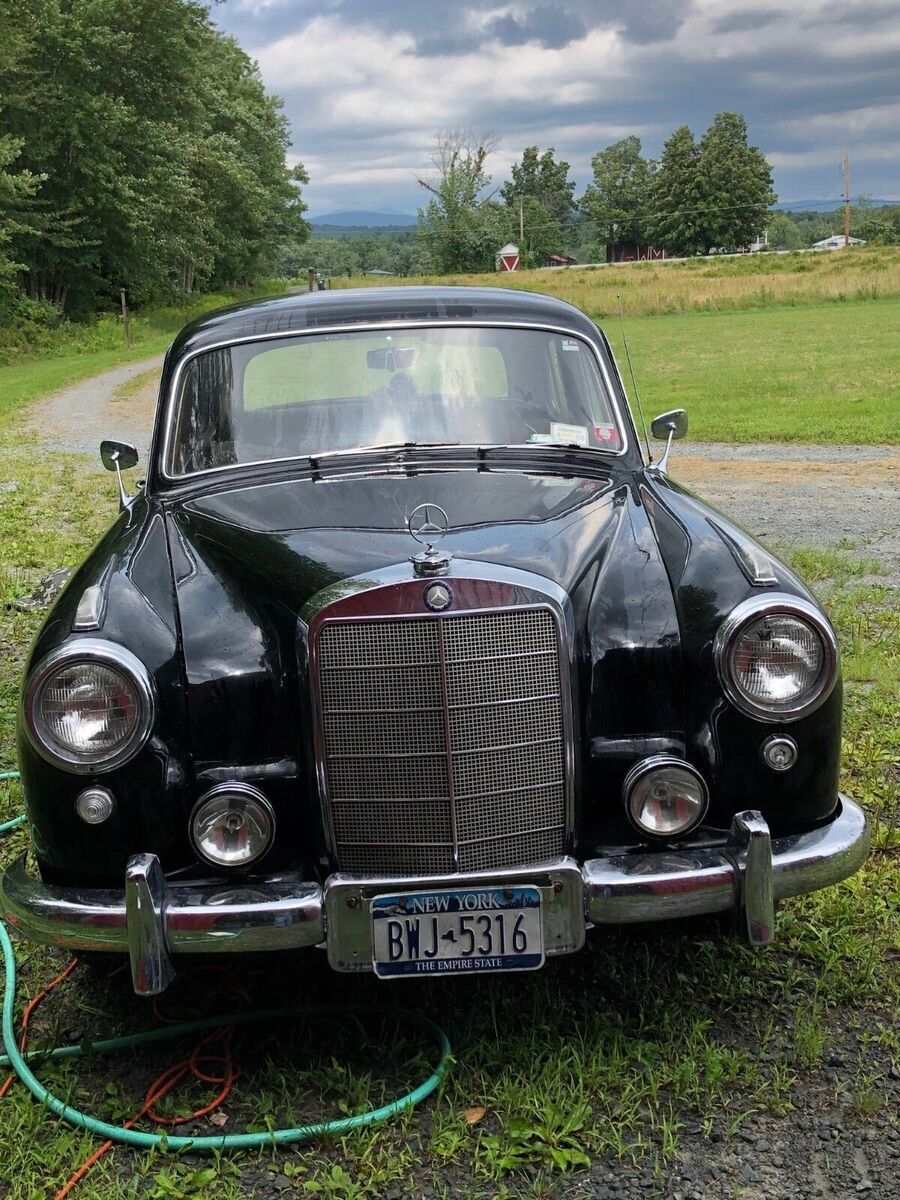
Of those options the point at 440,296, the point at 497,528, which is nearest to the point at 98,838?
the point at 497,528

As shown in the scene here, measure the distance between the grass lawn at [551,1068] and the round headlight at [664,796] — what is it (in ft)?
1.81

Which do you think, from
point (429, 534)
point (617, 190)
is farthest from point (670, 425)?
point (617, 190)

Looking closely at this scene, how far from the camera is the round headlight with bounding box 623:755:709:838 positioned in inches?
113

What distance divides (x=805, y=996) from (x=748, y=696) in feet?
2.95

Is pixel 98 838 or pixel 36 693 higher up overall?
pixel 36 693

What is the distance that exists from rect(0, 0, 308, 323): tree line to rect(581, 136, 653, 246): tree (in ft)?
202

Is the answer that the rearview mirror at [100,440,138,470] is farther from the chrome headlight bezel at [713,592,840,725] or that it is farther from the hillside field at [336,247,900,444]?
the hillside field at [336,247,900,444]

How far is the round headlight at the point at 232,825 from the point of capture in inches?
111

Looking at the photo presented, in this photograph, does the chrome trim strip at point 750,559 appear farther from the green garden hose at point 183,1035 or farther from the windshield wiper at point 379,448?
the green garden hose at point 183,1035

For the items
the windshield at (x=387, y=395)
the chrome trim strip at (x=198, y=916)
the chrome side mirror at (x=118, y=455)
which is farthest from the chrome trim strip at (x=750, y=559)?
the chrome side mirror at (x=118, y=455)

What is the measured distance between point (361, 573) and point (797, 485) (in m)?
8.23

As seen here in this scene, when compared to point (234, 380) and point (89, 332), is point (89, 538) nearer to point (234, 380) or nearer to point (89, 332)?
point (234, 380)

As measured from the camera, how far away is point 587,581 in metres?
3.05

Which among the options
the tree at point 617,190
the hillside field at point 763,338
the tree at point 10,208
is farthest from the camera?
the tree at point 617,190
